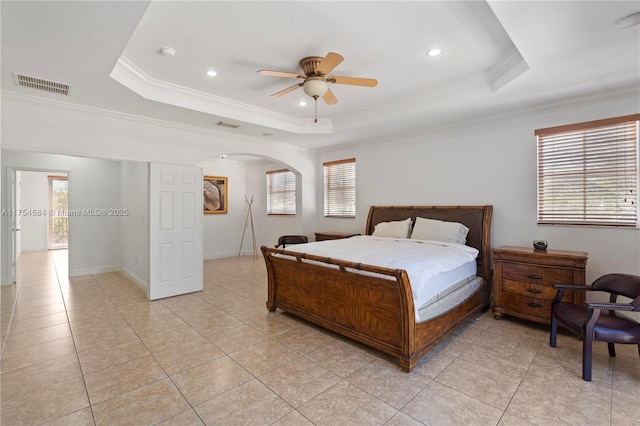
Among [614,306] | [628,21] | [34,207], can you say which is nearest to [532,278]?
[614,306]

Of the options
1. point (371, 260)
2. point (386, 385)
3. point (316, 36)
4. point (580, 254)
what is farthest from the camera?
point (580, 254)

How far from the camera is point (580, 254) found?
310 centimetres

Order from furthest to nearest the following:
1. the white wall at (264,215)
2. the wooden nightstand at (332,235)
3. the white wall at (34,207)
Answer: the white wall at (34,207) → the white wall at (264,215) → the wooden nightstand at (332,235)

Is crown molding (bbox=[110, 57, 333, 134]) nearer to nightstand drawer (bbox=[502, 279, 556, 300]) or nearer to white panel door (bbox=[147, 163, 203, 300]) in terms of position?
white panel door (bbox=[147, 163, 203, 300])

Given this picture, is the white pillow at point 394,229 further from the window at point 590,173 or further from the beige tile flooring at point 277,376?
the window at point 590,173

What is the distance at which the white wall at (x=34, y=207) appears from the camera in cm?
883

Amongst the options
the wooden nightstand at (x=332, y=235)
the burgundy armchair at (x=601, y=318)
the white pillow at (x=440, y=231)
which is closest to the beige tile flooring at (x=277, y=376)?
the burgundy armchair at (x=601, y=318)

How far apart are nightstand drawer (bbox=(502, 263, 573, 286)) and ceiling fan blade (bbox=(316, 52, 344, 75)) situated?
9.67 feet

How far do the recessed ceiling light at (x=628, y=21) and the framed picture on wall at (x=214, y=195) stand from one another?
7.34m

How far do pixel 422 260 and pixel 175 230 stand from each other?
3.67m

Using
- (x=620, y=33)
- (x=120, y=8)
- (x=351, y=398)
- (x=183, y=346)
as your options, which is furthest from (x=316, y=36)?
(x=183, y=346)

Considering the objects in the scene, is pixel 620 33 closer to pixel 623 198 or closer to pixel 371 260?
pixel 623 198

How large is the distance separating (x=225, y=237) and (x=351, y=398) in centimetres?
653

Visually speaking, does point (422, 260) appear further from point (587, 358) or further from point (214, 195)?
point (214, 195)
